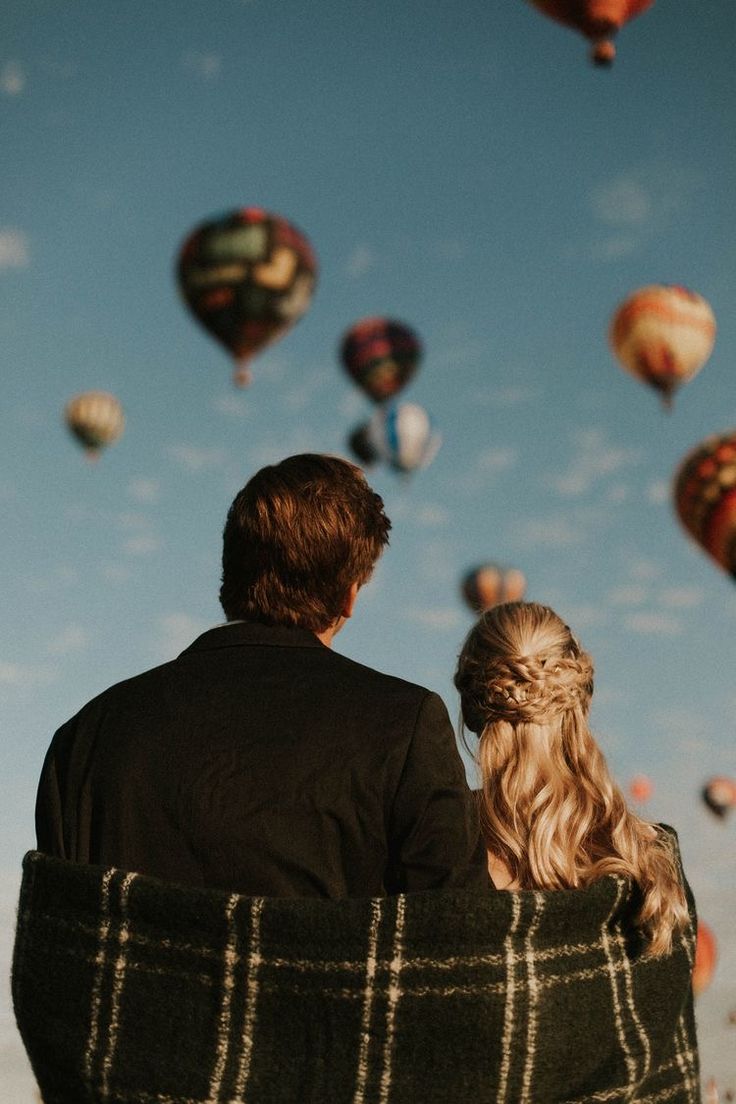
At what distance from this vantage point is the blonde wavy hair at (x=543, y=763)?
9.76 ft

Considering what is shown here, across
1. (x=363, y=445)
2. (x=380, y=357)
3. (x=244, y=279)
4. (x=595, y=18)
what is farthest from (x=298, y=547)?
(x=363, y=445)

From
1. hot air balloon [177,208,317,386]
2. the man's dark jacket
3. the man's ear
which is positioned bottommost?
the man's dark jacket

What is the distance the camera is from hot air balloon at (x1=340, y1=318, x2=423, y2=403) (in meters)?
21.8

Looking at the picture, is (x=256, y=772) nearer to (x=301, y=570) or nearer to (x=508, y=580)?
(x=301, y=570)

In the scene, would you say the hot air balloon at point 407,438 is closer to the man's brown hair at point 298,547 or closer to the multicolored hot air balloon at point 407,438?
the multicolored hot air balloon at point 407,438

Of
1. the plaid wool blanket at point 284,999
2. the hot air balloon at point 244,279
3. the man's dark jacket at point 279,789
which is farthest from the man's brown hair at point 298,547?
the hot air balloon at point 244,279

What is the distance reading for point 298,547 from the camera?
8.21 feet

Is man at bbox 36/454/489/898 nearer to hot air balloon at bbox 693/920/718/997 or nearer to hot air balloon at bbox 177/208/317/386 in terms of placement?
hot air balloon at bbox 177/208/317/386

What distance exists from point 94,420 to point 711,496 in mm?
12723

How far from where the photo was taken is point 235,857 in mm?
2135

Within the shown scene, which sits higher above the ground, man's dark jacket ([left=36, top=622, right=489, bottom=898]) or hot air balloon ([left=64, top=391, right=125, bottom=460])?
hot air balloon ([left=64, top=391, right=125, bottom=460])

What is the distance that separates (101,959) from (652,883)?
3.94 ft

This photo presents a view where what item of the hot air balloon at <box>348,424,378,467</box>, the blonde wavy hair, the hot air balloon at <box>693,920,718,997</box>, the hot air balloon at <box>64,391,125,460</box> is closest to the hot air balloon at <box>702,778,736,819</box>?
the hot air balloon at <box>693,920,718,997</box>

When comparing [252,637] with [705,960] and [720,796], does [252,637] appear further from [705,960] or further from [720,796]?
[720,796]
